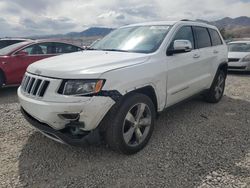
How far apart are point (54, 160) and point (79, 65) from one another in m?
1.26

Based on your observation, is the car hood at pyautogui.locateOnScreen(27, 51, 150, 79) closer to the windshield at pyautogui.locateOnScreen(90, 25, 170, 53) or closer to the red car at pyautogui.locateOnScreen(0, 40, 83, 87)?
the windshield at pyautogui.locateOnScreen(90, 25, 170, 53)

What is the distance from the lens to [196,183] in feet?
9.50

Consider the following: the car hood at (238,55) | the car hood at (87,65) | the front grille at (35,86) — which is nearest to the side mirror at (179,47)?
the car hood at (87,65)

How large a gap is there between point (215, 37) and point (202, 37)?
771 mm

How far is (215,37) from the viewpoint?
5766mm

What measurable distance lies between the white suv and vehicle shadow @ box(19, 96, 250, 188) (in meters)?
0.30

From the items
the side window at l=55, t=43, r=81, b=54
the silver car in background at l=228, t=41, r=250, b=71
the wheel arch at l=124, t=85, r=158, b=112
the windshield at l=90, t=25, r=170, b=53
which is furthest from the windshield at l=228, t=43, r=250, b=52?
the wheel arch at l=124, t=85, r=158, b=112

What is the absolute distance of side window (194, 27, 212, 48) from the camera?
4977 mm

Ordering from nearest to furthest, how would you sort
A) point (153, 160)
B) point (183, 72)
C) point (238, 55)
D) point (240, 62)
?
point (153, 160)
point (183, 72)
point (240, 62)
point (238, 55)

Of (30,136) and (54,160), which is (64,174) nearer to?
(54,160)

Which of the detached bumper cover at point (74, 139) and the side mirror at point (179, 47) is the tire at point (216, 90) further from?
the detached bumper cover at point (74, 139)

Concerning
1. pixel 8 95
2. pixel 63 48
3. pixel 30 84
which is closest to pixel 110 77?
pixel 30 84

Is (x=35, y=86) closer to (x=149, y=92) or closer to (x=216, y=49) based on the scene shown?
(x=149, y=92)

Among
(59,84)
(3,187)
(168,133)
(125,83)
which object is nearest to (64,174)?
(3,187)
